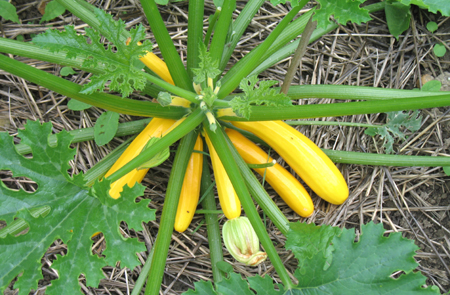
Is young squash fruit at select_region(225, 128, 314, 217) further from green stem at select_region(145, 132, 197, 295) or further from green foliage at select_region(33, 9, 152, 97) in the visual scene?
green foliage at select_region(33, 9, 152, 97)

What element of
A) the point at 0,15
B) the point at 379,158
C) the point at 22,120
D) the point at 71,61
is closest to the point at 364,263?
the point at 379,158

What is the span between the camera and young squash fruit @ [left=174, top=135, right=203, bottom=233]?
6.53ft

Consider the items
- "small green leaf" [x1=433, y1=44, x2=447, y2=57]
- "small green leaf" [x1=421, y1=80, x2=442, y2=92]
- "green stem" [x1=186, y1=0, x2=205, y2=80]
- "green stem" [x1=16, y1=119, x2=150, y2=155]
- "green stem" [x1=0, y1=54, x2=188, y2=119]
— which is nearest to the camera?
"green stem" [x1=0, y1=54, x2=188, y2=119]

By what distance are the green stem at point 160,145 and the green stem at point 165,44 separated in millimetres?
199

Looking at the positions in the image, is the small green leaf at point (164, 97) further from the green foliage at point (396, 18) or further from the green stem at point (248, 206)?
the green foliage at point (396, 18)

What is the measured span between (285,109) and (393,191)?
1109 millimetres

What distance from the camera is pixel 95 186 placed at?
134cm

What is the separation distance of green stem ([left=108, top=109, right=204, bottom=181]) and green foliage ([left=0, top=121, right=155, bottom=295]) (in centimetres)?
10

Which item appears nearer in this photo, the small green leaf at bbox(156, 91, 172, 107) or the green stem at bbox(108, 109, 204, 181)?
the green stem at bbox(108, 109, 204, 181)

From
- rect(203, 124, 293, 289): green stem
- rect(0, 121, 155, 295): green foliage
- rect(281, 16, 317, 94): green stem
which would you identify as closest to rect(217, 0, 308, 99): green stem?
rect(281, 16, 317, 94): green stem

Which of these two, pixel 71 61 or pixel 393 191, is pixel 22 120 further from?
pixel 393 191

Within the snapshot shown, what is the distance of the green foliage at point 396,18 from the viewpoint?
7.63ft

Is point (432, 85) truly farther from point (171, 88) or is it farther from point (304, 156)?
point (171, 88)

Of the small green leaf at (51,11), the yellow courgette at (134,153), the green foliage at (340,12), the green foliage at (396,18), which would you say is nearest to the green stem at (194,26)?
the yellow courgette at (134,153)
